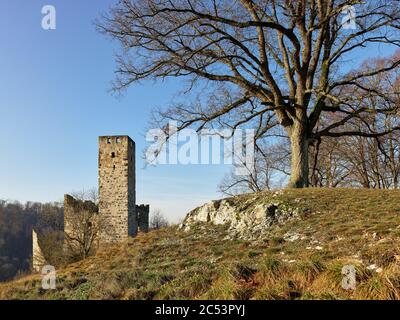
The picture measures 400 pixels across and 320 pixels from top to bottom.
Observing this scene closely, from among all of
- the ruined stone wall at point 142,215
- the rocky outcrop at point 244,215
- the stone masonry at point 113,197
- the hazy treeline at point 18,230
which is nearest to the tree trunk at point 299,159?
the rocky outcrop at point 244,215

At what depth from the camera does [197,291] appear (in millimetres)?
5328

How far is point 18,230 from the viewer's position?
6606 centimetres

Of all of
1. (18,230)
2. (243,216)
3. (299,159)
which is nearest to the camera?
(243,216)

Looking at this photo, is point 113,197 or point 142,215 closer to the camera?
point 113,197

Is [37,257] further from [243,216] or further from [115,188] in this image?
[243,216]

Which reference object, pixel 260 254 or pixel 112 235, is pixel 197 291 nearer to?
pixel 260 254

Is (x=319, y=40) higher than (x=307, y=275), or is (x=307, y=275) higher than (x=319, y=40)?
(x=319, y=40)

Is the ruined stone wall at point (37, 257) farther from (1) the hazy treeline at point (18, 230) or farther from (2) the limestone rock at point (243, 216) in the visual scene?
(2) the limestone rock at point (243, 216)

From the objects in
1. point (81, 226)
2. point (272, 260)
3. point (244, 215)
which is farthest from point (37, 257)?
point (272, 260)

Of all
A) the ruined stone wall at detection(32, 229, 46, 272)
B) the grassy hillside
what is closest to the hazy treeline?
the ruined stone wall at detection(32, 229, 46, 272)

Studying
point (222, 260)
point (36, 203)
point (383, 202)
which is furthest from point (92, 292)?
point (36, 203)

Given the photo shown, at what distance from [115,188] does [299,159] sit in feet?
63.9

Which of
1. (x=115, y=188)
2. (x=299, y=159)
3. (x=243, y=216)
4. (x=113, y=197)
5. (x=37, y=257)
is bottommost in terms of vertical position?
(x=37, y=257)
